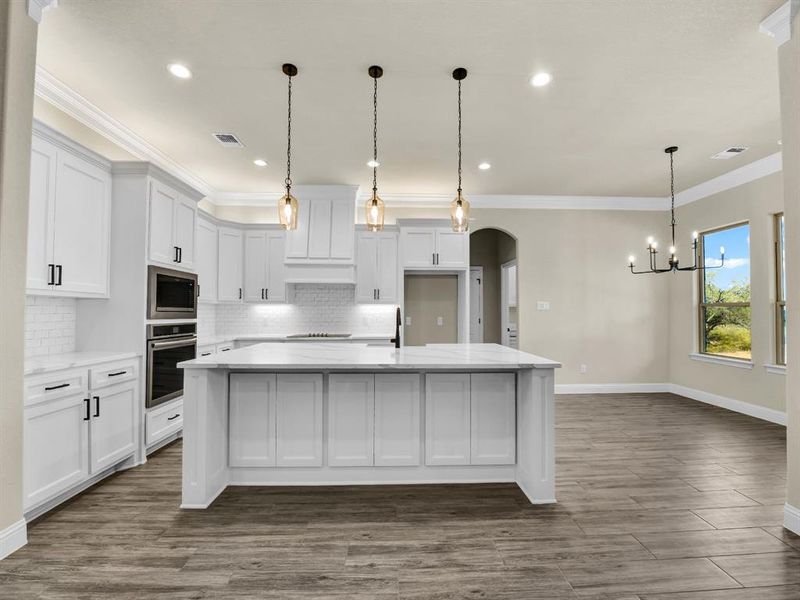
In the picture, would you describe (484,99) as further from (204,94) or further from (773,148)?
(773,148)

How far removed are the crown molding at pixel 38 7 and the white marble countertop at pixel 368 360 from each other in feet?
6.52

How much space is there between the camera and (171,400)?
3.88 metres

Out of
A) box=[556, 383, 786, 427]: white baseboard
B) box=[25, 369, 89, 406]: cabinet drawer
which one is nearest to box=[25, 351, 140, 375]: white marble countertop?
box=[25, 369, 89, 406]: cabinet drawer

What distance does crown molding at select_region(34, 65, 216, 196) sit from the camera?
3.13m

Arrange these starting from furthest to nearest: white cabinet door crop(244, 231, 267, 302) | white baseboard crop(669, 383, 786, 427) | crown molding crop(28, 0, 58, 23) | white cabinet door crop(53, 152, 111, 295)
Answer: white cabinet door crop(244, 231, 267, 302) < white baseboard crop(669, 383, 786, 427) < white cabinet door crop(53, 152, 111, 295) < crown molding crop(28, 0, 58, 23)

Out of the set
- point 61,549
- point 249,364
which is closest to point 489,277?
point 249,364

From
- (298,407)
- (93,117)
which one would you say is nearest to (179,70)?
(93,117)

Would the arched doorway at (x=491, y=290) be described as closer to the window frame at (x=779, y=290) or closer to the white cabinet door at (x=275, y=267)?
the white cabinet door at (x=275, y=267)

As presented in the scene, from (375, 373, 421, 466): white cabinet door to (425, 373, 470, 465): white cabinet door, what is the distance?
0.08m

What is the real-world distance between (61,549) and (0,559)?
233 mm

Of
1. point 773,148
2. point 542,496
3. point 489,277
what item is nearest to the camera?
point 542,496

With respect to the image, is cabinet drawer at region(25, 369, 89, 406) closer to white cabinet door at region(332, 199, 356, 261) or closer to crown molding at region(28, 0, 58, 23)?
crown molding at region(28, 0, 58, 23)

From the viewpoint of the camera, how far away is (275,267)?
599 cm

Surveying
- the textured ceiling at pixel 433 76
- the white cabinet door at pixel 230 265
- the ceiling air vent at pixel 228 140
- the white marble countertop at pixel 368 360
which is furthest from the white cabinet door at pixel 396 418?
the white cabinet door at pixel 230 265
